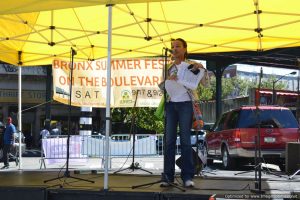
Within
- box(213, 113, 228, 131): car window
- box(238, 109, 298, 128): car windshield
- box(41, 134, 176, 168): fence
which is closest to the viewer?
box(238, 109, 298, 128): car windshield

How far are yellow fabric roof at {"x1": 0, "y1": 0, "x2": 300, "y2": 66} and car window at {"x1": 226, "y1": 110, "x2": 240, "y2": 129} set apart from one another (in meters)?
3.14

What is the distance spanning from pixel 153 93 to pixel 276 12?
13.4 feet

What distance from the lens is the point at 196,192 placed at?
6.38 metres

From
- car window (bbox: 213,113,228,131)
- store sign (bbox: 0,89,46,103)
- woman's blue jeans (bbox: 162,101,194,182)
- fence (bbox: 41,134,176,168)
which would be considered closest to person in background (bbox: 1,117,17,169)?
fence (bbox: 41,134,176,168)

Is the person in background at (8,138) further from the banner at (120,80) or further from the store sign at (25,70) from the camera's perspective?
the store sign at (25,70)

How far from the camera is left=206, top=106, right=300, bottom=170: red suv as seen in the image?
13.4 m

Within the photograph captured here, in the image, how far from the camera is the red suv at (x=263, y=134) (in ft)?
44.1

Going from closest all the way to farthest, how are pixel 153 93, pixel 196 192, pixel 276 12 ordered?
pixel 196 192 < pixel 276 12 < pixel 153 93

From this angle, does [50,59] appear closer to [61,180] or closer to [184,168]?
[61,180]

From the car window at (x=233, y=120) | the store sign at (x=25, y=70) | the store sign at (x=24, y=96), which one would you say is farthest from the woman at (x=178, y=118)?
the store sign at (x=25, y=70)

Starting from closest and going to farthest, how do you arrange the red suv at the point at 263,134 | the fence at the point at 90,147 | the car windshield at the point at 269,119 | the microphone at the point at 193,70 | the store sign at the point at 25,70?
the microphone at the point at 193,70 < the red suv at the point at 263,134 < the car windshield at the point at 269,119 < the fence at the point at 90,147 < the store sign at the point at 25,70

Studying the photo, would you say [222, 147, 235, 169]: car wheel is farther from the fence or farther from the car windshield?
the fence

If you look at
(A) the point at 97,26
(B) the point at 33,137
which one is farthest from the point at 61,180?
(B) the point at 33,137

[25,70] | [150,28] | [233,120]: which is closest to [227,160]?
[233,120]
